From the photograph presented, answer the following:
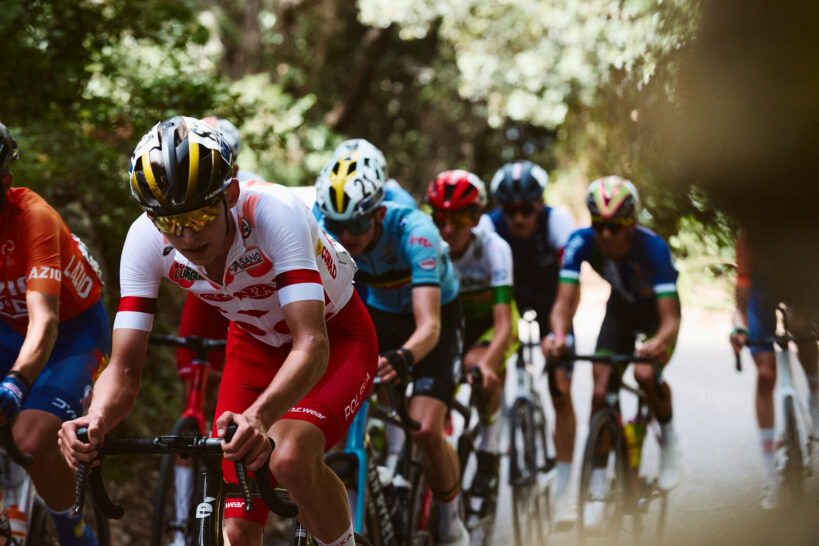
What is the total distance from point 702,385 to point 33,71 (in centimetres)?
906

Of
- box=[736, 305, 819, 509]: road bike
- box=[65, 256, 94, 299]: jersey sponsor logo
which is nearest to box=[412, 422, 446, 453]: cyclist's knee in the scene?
box=[65, 256, 94, 299]: jersey sponsor logo

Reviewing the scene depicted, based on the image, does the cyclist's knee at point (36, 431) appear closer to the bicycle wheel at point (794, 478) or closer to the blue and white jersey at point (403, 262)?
the blue and white jersey at point (403, 262)

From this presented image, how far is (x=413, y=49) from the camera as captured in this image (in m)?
22.5

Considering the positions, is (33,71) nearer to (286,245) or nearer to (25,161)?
(25,161)

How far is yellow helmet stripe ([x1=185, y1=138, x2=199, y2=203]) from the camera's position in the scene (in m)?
2.67

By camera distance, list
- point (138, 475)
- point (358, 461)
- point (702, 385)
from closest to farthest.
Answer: point (358, 461), point (138, 475), point (702, 385)

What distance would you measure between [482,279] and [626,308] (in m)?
1.00

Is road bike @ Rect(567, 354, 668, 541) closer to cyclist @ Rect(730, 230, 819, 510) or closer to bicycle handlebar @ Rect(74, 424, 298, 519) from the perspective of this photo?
bicycle handlebar @ Rect(74, 424, 298, 519)

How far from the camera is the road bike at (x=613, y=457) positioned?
213 inches

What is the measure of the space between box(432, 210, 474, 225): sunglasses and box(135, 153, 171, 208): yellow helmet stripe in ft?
11.0

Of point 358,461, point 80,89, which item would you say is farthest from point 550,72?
point 358,461

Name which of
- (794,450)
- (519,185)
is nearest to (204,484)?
(794,450)

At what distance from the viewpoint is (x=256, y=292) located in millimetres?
3127

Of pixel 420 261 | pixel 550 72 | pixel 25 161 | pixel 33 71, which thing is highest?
pixel 550 72
